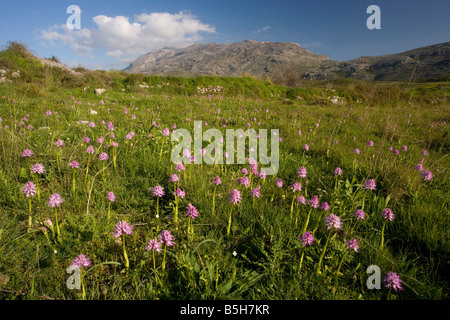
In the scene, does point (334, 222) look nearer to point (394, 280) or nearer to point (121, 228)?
point (394, 280)

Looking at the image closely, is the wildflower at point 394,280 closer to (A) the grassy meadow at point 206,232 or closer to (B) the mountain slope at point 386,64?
(A) the grassy meadow at point 206,232

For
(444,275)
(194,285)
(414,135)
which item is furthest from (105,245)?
(414,135)

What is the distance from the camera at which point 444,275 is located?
173 cm

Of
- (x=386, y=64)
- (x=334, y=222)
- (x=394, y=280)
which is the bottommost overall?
(x=394, y=280)

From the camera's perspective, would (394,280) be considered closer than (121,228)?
Yes

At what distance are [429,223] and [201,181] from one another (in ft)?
7.86

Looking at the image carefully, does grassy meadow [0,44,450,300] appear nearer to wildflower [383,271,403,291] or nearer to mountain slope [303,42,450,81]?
wildflower [383,271,403,291]

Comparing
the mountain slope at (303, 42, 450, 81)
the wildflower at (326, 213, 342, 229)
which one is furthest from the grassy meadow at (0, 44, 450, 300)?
the mountain slope at (303, 42, 450, 81)

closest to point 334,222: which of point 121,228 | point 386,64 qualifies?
point 121,228

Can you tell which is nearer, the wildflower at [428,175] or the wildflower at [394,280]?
the wildflower at [394,280]

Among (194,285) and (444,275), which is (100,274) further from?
(444,275)

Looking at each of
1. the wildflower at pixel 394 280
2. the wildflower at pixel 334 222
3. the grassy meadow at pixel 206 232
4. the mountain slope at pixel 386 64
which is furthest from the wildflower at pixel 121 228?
the mountain slope at pixel 386 64

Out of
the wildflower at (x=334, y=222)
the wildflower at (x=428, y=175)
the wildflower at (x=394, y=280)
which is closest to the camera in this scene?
the wildflower at (x=394, y=280)

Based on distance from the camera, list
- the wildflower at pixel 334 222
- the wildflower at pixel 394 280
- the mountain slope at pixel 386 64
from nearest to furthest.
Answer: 1. the wildflower at pixel 394 280
2. the wildflower at pixel 334 222
3. the mountain slope at pixel 386 64
